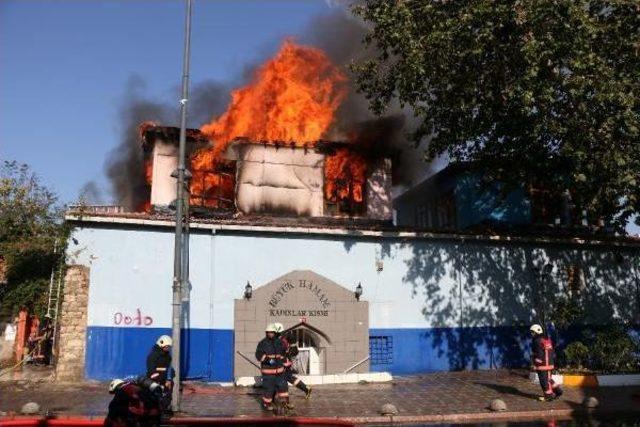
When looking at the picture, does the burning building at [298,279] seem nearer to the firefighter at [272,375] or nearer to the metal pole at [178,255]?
the metal pole at [178,255]

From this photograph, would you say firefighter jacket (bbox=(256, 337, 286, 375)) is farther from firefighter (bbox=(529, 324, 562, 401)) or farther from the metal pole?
firefighter (bbox=(529, 324, 562, 401))

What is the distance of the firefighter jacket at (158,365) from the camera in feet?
38.5

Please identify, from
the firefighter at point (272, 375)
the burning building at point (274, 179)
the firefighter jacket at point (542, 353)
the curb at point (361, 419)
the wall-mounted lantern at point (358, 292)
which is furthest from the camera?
the burning building at point (274, 179)

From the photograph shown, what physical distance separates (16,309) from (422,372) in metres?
13.5

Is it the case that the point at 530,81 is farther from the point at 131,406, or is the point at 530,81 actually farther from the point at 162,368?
the point at 131,406

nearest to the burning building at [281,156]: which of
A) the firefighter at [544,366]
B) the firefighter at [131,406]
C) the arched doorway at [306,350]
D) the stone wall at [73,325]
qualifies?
the arched doorway at [306,350]

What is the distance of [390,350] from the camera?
18.5 m

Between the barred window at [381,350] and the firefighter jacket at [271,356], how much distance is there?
6.16m

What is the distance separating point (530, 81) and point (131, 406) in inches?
452

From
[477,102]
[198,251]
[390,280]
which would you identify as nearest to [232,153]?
[198,251]

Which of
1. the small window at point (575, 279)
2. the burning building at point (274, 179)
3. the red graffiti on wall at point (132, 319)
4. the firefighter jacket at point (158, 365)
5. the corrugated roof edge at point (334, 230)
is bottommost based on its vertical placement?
the firefighter jacket at point (158, 365)

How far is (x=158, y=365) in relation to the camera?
11.9 m

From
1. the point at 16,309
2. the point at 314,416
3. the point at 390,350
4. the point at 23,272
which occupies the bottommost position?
the point at 314,416

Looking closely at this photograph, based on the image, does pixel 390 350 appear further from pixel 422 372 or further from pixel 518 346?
pixel 518 346
